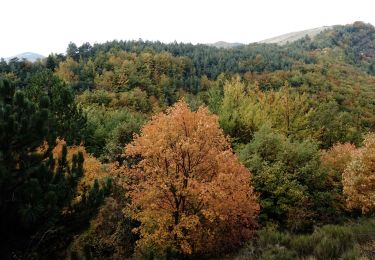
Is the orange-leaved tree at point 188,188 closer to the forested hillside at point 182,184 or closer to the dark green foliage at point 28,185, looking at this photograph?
the forested hillside at point 182,184

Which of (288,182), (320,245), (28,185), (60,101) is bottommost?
(288,182)

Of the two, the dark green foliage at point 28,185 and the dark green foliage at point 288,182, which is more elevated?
the dark green foliage at point 28,185

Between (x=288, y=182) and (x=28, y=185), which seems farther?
(x=288, y=182)

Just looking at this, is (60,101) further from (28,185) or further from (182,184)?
(28,185)

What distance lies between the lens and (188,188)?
22.0 meters

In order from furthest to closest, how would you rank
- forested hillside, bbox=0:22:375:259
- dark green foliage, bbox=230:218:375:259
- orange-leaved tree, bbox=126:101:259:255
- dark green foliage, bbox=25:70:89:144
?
1. dark green foliage, bbox=25:70:89:144
2. orange-leaved tree, bbox=126:101:259:255
3. dark green foliage, bbox=230:218:375:259
4. forested hillside, bbox=0:22:375:259

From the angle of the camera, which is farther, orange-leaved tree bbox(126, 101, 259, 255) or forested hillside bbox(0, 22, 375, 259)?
orange-leaved tree bbox(126, 101, 259, 255)

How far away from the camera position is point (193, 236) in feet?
77.3

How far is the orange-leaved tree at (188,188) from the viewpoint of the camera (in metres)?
22.5

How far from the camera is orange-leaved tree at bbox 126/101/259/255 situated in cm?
2253

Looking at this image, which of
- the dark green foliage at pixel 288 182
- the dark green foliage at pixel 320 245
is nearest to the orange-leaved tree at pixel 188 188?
the dark green foliage at pixel 320 245

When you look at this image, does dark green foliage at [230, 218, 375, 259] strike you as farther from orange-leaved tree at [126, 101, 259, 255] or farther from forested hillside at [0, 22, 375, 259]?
orange-leaved tree at [126, 101, 259, 255]

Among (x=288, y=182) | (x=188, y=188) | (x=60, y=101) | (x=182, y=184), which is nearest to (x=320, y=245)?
(x=188, y=188)

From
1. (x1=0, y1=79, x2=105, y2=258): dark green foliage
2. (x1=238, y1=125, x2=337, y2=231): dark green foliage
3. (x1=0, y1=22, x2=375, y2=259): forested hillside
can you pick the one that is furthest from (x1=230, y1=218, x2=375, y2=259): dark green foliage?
(x1=0, y1=79, x2=105, y2=258): dark green foliage
